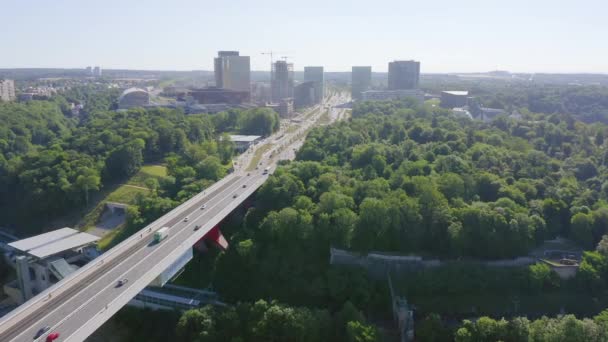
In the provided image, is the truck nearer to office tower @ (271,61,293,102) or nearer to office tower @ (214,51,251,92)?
office tower @ (271,61,293,102)

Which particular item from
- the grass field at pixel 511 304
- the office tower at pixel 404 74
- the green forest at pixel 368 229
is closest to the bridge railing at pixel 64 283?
the green forest at pixel 368 229

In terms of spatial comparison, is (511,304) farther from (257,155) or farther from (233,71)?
(233,71)

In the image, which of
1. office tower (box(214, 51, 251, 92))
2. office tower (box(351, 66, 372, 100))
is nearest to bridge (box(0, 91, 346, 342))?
office tower (box(214, 51, 251, 92))

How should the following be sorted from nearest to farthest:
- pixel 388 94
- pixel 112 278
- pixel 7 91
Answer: pixel 112 278 < pixel 7 91 < pixel 388 94

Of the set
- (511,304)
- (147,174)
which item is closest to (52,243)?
(147,174)

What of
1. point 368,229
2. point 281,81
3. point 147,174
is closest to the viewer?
point 368,229

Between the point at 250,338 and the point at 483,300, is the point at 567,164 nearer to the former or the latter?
the point at 483,300
